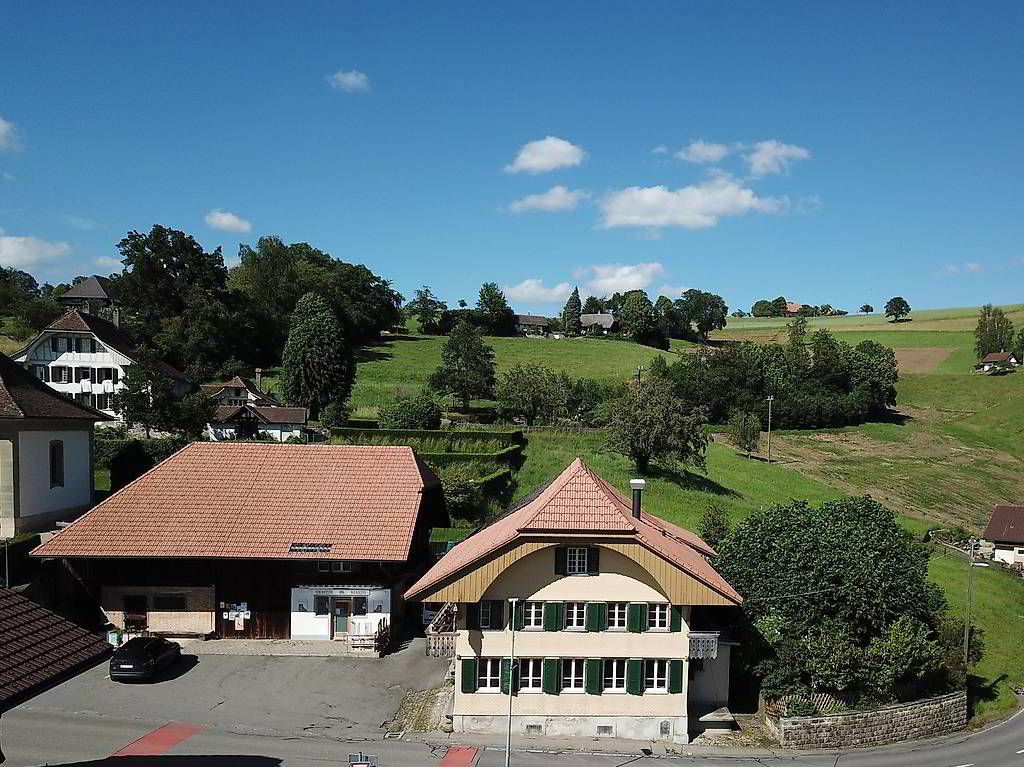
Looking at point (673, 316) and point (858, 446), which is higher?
point (673, 316)

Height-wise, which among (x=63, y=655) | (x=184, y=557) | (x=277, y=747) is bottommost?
(x=277, y=747)

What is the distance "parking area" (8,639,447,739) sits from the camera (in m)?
24.9

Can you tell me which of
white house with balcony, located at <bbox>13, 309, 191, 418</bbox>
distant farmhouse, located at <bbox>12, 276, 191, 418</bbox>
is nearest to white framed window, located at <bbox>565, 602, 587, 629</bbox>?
distant farmhouse, located at <bbox>12, 276, 191, 418</bbox>

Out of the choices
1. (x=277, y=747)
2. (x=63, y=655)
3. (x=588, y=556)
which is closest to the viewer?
(x=63, y=655)

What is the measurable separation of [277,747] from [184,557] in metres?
10.9

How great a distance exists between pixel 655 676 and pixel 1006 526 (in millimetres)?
51804

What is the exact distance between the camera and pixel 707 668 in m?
28.7

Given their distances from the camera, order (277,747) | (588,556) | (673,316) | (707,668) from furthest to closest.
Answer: (673,316), (707,668), (588,556), (277,747)

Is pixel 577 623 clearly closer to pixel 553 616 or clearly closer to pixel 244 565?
pixel 553 616

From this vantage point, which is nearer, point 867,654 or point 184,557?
point 867,654

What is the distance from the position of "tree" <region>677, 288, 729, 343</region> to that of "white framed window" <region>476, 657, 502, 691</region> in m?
145

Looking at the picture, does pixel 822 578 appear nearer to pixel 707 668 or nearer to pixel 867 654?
pixel 867 654

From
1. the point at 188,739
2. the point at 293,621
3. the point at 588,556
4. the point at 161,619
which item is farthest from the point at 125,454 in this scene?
the point at 588,556

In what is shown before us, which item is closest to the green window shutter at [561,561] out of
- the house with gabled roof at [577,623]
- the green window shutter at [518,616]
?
the house with gabled roof at [577,623]
